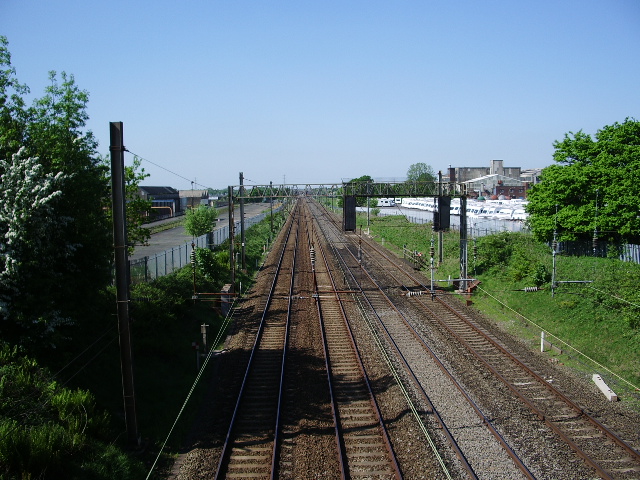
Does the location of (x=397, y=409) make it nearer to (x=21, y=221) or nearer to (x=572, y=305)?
(x=21, y=221)

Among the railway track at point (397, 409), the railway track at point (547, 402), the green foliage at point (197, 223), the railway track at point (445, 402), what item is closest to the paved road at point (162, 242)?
the green foliage at point (197, 223)

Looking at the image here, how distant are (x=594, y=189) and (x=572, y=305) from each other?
1070 cm

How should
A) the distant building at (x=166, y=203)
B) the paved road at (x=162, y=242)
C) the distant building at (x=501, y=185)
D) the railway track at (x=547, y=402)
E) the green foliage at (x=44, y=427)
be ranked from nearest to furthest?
1. the green foliage at (x=44, y=427)
2. the railway track at (x=547, y=402)
3. the paved road at (x=162, y=242)
4. the distant building at (x=166, y=203)
5. the distant building at (x=501, y=185)

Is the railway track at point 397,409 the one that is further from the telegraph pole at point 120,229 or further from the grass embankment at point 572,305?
the telegraph pole at point 120,229

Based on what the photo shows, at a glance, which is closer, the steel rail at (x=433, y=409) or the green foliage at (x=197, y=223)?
the steel rail at (x=433, y=409)

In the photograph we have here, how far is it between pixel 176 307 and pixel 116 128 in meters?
11.6

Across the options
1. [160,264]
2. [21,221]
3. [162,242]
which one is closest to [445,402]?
[21,221]

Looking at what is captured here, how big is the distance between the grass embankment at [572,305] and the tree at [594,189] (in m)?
1.94

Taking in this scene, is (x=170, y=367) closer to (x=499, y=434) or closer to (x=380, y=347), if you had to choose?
(x=380, y=347)

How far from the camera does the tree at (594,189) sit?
26.9 meters

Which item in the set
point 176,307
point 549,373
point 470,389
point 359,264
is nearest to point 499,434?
point 470,389

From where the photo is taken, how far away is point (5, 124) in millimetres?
14211

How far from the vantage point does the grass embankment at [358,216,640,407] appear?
1572 centimetres

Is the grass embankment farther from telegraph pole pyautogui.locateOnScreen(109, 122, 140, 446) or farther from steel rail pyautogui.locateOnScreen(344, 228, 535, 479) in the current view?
telegraph pole pyautogui.locateOnScreen(109, 122, 140, 446)
